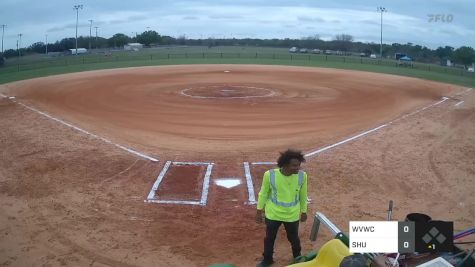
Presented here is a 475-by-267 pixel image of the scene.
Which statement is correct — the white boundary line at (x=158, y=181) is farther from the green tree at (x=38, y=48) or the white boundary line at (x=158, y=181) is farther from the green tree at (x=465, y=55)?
the green tree at (x=38, y=48)

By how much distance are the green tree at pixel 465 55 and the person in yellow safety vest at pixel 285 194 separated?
187 feet

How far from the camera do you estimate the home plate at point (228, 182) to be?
10148 mm

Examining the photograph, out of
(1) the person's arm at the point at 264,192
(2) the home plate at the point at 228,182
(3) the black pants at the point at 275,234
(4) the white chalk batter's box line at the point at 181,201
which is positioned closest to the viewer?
(1) the person's arm at the point at 264,192

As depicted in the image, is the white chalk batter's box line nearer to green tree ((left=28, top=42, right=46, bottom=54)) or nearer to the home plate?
the home plate

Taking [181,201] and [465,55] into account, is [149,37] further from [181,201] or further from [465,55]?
[181,201]

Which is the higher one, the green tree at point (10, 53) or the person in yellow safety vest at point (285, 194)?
the green tree at point (10, 53)

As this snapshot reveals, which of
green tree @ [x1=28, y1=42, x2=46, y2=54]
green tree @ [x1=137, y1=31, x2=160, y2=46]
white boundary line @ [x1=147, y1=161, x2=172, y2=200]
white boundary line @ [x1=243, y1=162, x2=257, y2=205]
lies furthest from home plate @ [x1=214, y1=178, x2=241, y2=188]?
green tree @ [x1=137, y1=31, x2=160, y2=46]

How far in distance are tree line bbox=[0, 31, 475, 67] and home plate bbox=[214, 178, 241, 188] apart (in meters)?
54.3

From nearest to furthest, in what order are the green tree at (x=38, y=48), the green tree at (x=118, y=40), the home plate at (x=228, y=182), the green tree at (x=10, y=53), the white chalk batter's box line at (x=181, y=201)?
the white chalk batter's box line at (x=181, y=201)
the home plate at (x=228, y=182)
the green tree at (x=10, y=53)
the green tree at (x=38, y=48)
the green tree at (x=118, y=40)

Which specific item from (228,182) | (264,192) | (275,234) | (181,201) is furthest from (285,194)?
(228,182)

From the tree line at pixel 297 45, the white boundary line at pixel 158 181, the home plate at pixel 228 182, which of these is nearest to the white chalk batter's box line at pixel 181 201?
the white boundary line at pixel 158 181

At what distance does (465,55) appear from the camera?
56906mm

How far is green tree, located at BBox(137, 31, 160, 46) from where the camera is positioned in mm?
98444

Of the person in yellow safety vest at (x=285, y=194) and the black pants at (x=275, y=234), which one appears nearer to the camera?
the person in yellow safety vest at (x=285, y=194)
